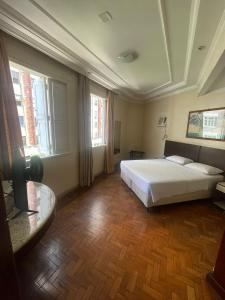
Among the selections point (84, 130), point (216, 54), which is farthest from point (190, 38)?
point (84, 130)

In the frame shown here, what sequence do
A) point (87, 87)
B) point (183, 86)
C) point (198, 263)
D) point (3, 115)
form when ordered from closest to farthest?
point (198, 263) < point (3, 115) < point (87, 87) < point (183, 86)

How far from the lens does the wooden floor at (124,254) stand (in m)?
1.30

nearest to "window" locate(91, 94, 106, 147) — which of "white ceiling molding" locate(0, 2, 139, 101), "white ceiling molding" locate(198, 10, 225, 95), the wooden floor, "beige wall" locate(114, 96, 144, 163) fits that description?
"beige wall" locate(114, 96, 144, 163)

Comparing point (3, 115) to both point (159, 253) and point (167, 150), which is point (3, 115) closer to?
point (159, 253)

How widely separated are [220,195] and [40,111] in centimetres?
366

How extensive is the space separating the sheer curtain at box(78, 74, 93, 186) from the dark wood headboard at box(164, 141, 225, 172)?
2.46 meters

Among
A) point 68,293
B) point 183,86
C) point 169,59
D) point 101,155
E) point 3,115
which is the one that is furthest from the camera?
point 101,155

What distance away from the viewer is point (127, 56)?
2.40 meters

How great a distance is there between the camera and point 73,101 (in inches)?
117

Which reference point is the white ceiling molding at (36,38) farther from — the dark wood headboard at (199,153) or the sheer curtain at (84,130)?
the dark wood headboard at (199,153)

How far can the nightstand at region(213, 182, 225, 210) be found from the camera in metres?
2.54

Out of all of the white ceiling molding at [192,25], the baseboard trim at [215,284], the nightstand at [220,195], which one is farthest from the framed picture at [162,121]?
→ the baseboard trim at [215,284]

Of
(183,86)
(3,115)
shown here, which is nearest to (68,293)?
(3,115)

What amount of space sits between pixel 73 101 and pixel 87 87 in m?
0.51
